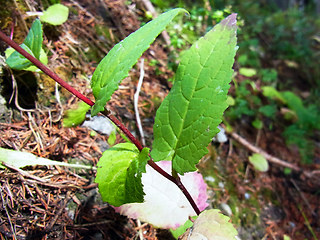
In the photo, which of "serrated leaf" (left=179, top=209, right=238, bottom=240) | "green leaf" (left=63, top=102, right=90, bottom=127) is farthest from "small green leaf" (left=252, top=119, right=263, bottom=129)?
"green leaf" (left=63, top=102, right=90, bottom=127)

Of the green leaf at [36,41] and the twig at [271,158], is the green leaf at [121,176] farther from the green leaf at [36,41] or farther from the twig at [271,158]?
the twig at [271,158]

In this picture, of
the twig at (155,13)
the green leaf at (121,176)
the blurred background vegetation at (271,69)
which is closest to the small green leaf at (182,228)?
the green leaf at (121,176)

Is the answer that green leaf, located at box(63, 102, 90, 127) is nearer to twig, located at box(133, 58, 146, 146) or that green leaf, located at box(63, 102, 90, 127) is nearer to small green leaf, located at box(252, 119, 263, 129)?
→ twig, located at box(133, 58, 146, 146)

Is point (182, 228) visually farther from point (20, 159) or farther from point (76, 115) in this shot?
point (20, 159)

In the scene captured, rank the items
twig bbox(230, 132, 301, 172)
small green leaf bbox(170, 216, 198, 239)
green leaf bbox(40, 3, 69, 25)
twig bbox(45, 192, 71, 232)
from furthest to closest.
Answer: twig bbox(230, 132, 301, 172)
green leaf bbox(40, 3, 69, 25)
small green leaf bbox(170, 216, 198, 239)
twig bbox(45, 192, 71, 232)

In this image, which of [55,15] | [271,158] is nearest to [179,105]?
[55,15]

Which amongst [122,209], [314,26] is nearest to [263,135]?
[122,209]

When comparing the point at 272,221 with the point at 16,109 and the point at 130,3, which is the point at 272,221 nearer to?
the point at 16,109
